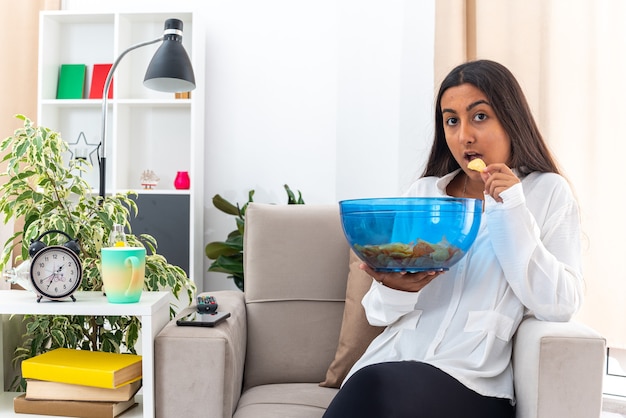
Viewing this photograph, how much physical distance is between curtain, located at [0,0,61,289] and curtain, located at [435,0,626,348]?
7.85 ft

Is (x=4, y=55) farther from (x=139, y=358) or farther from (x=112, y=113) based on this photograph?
(x=139, y=358)

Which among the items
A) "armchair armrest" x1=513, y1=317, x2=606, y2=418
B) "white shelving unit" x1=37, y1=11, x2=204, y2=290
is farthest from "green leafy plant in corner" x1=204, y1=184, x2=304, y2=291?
"armchair armrest" x1=513, y1=317, x2=606, y2=418

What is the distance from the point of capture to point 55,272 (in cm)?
149

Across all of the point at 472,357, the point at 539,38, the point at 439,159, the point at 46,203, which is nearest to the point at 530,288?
the point at 472,357

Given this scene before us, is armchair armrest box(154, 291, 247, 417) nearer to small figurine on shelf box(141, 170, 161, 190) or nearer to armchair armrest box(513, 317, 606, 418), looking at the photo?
armchair armrest box(513, 317, 606, 418)

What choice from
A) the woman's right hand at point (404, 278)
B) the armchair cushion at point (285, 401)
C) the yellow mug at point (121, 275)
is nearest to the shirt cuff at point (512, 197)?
the woman's right hand at point (404, 278)

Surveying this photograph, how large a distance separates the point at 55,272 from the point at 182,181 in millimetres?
1686

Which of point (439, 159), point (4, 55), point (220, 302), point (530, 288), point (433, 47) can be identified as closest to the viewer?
point (530, 288)

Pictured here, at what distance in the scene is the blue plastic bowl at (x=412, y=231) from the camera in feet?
3.83

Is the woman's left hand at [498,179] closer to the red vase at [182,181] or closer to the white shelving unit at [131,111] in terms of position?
the white shelving unit at [131,111]

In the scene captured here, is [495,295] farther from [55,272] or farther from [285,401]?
[55,272]

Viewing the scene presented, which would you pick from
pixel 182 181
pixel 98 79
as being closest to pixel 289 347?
pixel 182 181

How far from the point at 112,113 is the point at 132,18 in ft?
1.70

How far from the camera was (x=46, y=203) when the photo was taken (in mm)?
1700
